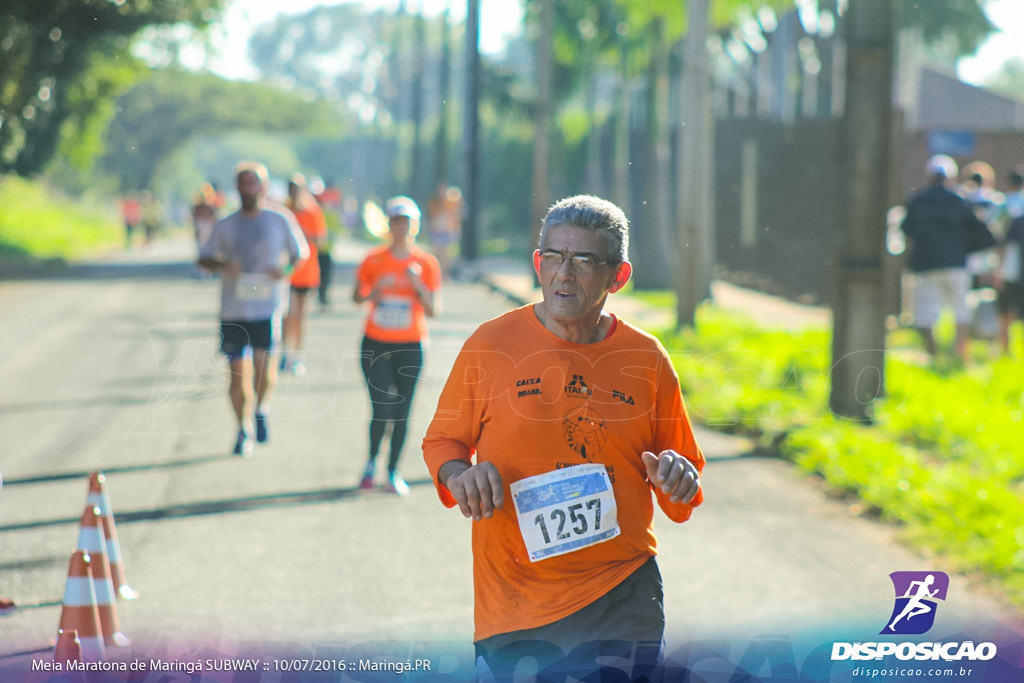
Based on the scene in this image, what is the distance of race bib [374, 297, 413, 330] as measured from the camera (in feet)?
26.0

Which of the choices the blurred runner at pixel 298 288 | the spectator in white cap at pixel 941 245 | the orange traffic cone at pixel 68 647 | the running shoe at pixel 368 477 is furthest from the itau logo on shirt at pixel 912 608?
the blurred runner at pixel 298 288

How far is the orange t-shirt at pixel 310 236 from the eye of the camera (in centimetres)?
1252

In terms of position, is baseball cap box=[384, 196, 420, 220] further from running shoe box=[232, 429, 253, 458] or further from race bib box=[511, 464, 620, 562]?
race bib box=[511, 464, 620, 562]

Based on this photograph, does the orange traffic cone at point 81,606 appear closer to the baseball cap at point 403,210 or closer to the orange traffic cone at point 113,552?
the orange traffic cone at point 113,552

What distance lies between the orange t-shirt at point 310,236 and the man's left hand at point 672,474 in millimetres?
8960

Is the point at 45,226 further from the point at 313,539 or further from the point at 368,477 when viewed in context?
the point at 313,539

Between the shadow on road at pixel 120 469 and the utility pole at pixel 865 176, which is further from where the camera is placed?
the utility pole at pixel 865 176

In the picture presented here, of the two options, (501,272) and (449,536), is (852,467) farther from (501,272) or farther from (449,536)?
(501,272)

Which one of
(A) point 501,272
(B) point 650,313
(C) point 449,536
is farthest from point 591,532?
(A) point 501,272

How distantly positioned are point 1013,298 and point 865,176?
14.1ft

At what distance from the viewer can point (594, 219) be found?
133 inches

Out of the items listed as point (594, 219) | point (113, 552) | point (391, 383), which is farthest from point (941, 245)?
point (594, 219)

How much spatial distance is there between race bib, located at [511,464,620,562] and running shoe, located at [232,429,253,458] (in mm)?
6223

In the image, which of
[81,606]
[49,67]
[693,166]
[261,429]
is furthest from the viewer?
[49,67]
